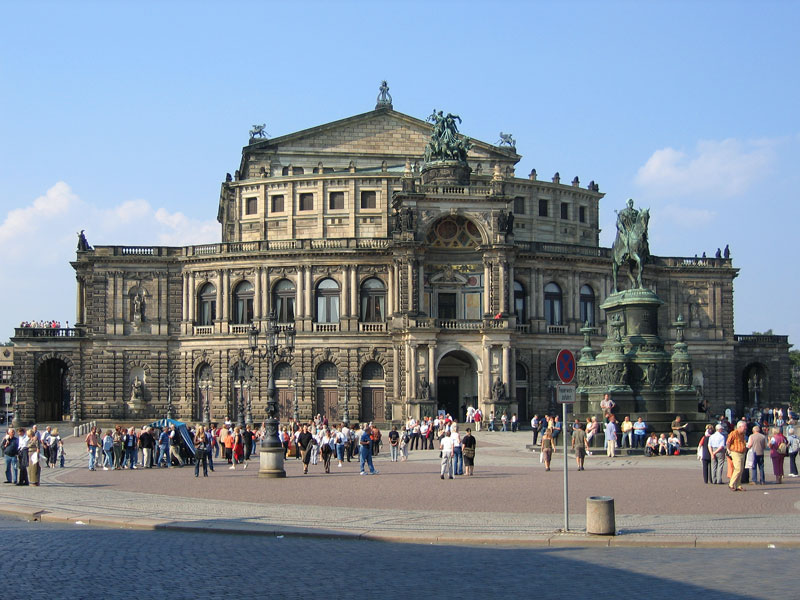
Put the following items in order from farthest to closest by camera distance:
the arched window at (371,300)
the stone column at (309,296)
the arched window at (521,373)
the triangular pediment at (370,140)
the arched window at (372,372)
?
the triangular pediment at (370,140)
the arched window at (371,300)
the arched window at (521,373)
the stone column at (309,296)
the arched window at (372,372)

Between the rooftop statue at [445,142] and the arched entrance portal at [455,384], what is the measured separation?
1448cm

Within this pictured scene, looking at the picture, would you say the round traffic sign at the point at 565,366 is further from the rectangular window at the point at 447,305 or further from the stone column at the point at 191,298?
the stone column at the point at 191,298

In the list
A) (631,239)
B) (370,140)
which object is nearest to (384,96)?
(370,140)

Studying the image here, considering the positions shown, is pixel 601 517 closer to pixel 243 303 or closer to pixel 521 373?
pixel 521 373

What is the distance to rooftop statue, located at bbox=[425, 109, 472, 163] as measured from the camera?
253ft

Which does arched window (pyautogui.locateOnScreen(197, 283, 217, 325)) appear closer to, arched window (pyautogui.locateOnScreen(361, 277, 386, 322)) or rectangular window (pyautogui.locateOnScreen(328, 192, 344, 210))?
rectangular window (pyautogui.locateOnScreen(328, 192, 344, 210))

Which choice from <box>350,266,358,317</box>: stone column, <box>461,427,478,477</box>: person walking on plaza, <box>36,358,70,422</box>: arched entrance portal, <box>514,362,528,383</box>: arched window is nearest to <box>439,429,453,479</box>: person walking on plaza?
<box>461,427,478,477</box>: person walking on plaza

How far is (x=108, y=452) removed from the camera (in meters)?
40.9

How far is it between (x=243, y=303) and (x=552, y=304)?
23464 mm

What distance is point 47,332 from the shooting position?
8225 cm

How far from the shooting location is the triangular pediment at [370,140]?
88188 mm

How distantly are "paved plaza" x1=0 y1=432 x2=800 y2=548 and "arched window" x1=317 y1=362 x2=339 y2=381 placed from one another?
37.9 m

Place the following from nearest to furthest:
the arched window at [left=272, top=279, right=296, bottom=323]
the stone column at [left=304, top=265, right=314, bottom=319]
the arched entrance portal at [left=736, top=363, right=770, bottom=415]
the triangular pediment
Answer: the stone column at [left=304, top=265, right=314, bottom=319], the arched window at [left=272, top=279, right=296, bottom=323], the triangular pediment, the arched entrance portal at [left=736, top=363, right=770, bottom=415]

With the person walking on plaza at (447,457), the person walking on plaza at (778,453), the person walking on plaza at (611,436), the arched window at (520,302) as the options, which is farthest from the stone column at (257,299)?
the person walking on plaza at (778,453)
